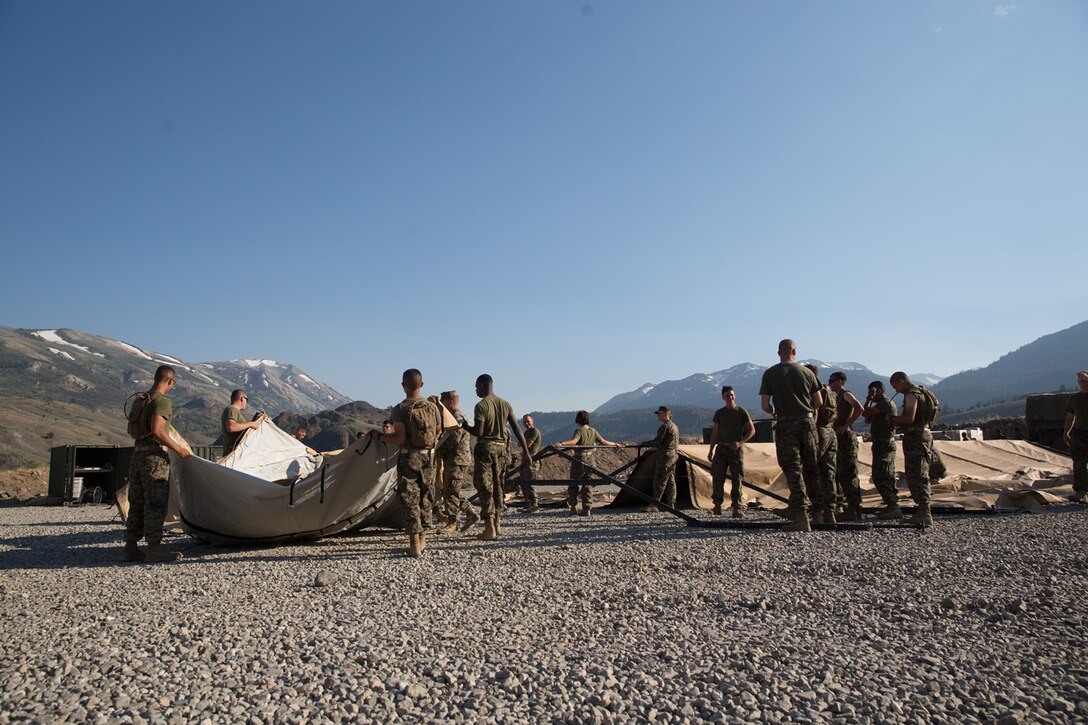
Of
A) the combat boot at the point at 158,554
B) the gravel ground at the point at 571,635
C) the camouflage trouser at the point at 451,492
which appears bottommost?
the gravel ground at the point at 571,635

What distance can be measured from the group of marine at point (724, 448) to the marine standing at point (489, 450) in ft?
0.04

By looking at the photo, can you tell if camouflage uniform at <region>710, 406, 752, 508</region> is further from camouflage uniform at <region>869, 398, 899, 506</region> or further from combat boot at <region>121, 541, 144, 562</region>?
combat boot at <region>121, 541, 144, 562</region>

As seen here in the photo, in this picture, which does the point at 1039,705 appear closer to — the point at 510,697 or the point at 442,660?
the point at 510,697

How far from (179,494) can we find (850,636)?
745cm

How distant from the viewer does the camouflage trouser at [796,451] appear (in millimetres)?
8117

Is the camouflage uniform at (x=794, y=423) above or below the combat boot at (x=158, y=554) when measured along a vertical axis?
above

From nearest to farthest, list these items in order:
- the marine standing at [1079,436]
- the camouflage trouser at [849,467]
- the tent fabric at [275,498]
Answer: the tent fabric at [275,498] → the camouflage trouser at [849,467] → the marine standing at [1079,436]

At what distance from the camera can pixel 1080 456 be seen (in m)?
10.7

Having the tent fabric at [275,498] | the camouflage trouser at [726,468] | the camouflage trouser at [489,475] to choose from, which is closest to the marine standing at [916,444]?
the camouflage trouser at [726,468]

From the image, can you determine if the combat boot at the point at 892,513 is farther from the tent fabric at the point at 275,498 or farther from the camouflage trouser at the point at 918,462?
the tent fabric at the point at 275,498

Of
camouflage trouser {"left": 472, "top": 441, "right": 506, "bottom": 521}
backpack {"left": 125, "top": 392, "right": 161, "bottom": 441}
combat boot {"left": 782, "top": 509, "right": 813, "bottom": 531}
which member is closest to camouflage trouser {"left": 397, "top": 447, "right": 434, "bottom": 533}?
camouflage trouser {"left": 472, "top": 441, "right": 506, "bottom": 521}

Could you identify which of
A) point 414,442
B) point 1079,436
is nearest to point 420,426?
point 414,442

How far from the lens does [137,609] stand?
4.93 metres

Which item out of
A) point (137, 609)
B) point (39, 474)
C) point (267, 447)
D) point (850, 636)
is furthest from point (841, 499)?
point (39, 474)
